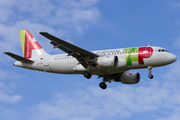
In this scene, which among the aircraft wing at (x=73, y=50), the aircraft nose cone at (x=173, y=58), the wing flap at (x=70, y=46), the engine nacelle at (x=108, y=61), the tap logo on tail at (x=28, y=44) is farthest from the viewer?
the tap logo on tail at (x=28, y=44)

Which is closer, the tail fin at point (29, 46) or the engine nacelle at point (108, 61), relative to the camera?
the engine nacelle at point (108, 61)

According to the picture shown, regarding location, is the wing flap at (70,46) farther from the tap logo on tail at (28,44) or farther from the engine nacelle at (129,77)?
the tap logo on tail at (28,44)

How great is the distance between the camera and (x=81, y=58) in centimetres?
3903

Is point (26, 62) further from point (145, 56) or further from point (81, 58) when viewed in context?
point (145, 56)

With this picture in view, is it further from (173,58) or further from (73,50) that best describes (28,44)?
(173,58)

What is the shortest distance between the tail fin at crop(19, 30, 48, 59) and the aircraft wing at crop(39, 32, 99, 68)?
8016mm

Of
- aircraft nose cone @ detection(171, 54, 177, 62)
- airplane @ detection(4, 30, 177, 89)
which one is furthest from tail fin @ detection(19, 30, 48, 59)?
aircraft nose cone @ detection(171, 54, 177, 62)

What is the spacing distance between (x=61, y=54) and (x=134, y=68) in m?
10.2

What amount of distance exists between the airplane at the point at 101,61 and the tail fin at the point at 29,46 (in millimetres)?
1902

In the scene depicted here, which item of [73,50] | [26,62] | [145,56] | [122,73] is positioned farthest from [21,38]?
[145,56]

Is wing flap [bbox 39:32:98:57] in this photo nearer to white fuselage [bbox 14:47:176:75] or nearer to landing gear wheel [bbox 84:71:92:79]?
white fuselage [bbox 14:47:176:75]

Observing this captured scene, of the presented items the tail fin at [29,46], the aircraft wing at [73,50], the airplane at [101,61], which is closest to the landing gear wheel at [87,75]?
the airplane at [101,61]

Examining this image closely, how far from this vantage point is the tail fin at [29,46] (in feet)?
150

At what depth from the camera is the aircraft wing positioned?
35500 millimetres
